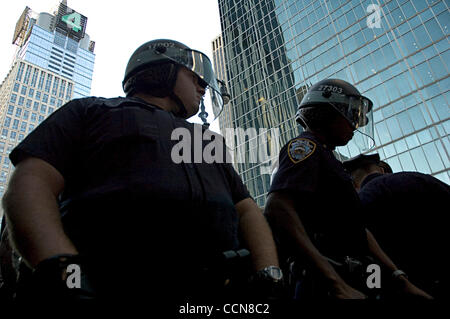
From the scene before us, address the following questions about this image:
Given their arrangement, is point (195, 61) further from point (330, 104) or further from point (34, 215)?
point (34, 215)

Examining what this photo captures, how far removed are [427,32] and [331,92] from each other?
1227 inches

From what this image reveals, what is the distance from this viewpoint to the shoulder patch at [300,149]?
2.29 m

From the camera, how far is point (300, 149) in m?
2.36

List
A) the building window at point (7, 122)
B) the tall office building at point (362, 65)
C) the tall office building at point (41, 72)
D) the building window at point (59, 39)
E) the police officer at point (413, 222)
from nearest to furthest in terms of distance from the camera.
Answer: the police officer at point (413, 222) < the tall office building at point (362, 65) < the building window at point (7, 122) < the tall office building at point (41, 72) < the building window at point (59, 39)

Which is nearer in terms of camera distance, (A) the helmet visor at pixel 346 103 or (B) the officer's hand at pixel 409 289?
(B) the officer's hand at pixel 409 289

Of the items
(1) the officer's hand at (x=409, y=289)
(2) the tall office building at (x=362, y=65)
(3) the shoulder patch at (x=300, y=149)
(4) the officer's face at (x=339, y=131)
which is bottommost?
(1) the officer's hand at (x=409, y=289)

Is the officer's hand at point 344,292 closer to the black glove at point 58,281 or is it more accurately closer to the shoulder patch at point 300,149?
the shoulder patch at point 300,149

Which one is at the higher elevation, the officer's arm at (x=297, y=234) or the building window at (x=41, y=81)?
the building window at (x=41, y=81)

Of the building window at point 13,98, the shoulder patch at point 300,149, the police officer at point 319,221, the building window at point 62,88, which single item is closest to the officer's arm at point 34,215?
the police officer at point 319,221

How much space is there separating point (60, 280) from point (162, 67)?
5.37ft

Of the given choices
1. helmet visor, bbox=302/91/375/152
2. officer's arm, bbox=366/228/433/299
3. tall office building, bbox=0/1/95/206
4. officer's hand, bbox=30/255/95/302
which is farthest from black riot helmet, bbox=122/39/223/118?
tall office building, bbox=0/1/95/206

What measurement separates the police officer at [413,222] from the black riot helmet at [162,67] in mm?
1866

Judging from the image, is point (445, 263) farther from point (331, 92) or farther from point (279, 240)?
point (331, 92)
